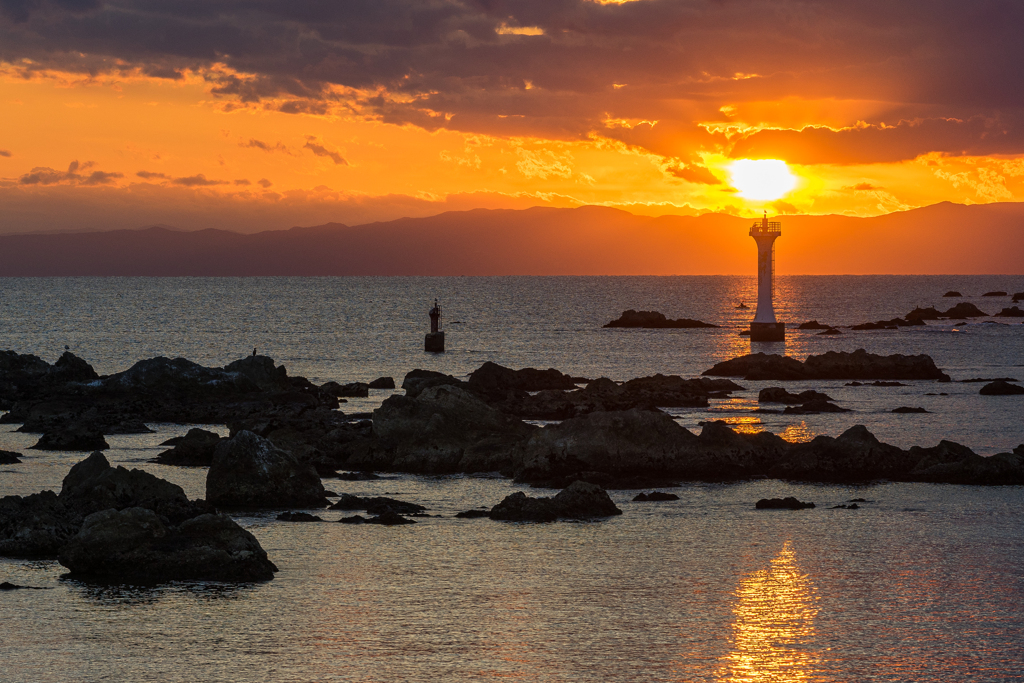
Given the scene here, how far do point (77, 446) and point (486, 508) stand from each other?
15.9 metres

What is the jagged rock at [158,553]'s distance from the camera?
18.6m

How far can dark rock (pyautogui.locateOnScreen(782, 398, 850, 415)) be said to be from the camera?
4588 cm

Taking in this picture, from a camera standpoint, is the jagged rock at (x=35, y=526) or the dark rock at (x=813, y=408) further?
the dark rock at (x=813, y=408)

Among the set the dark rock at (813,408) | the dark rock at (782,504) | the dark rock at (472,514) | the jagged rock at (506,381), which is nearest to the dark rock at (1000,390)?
the dark rock at (813,408)

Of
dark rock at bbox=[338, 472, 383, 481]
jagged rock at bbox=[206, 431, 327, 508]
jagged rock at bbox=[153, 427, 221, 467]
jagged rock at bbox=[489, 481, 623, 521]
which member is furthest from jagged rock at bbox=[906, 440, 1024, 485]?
jagged rock at bbox=[153, 427, 221, 467]

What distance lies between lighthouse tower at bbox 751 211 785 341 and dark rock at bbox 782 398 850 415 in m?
60.3

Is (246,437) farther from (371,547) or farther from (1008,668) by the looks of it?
(1008,668)

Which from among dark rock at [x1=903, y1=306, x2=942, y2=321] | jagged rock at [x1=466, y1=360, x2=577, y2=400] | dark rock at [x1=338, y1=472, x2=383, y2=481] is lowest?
dark rock at [x1=338, y1=472, x2=383, y2=481]

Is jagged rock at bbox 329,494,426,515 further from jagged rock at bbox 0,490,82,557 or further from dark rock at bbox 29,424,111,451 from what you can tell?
dark rock at bbox 29,424,111,451

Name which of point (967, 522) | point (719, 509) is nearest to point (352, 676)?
point (719, 509)

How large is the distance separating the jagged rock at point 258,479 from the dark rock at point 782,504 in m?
9.95

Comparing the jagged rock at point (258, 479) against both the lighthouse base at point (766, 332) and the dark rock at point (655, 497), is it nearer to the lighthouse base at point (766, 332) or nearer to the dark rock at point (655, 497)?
the dark rock at point (655, 497)

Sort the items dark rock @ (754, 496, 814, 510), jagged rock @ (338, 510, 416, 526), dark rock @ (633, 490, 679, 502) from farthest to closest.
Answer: dark rock @ (633, 490, 679, 502) < dark rock @ (754, 496, 814, 510) < jagged rock @ (338, 510, 416, 526)

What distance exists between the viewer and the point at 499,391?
50.7 m
